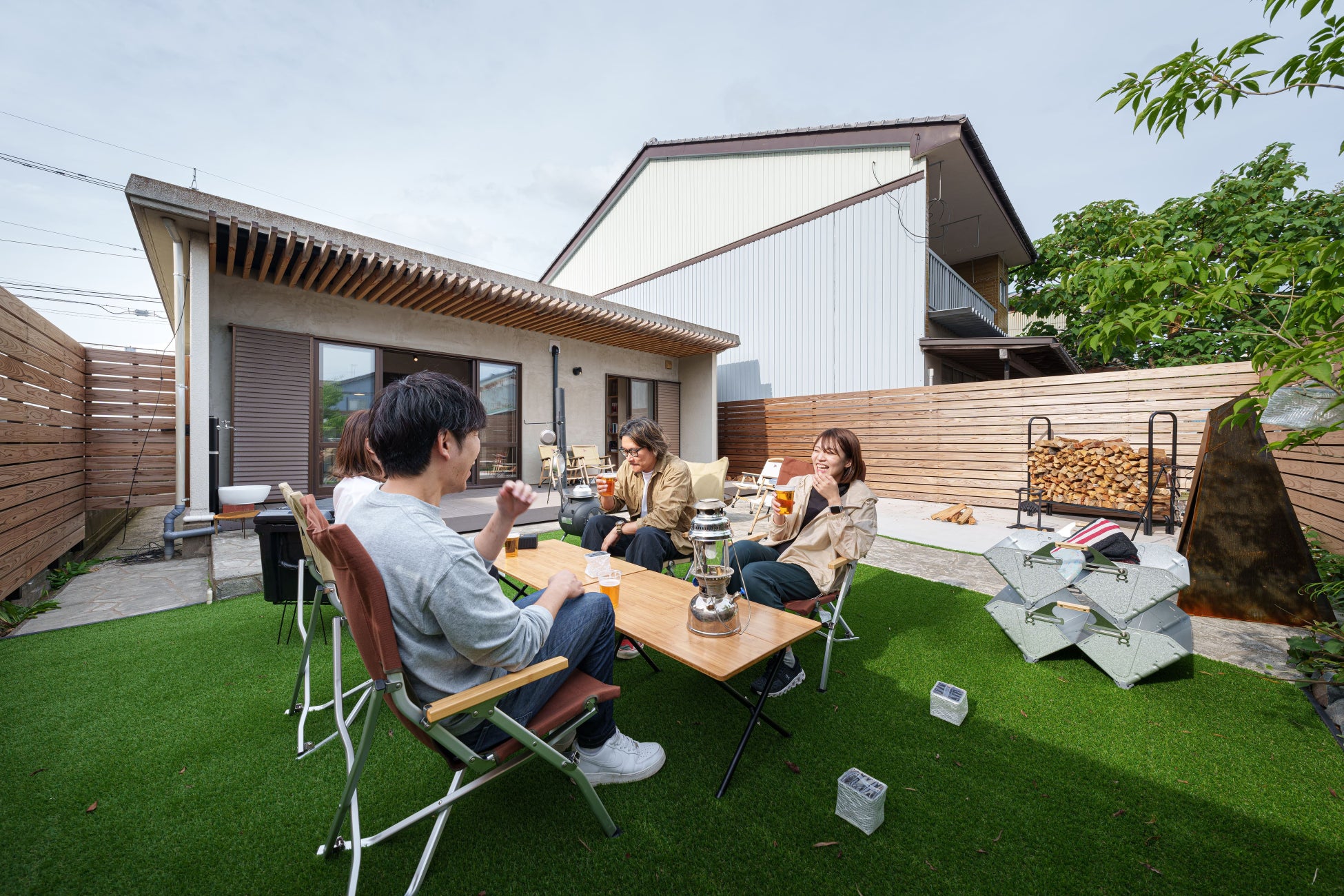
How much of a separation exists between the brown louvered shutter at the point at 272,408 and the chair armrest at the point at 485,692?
636cm

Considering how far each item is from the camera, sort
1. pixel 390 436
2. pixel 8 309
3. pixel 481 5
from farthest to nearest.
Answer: pixel 481 5 < pixel 8 309 < pixel 390 436

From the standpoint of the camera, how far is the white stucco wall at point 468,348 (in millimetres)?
5789

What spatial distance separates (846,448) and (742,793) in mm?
1758

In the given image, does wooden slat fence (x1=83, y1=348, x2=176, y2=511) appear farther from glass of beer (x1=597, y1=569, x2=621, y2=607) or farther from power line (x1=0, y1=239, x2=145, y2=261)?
power line (x1=0, y1=239, x2=145, y2=261)

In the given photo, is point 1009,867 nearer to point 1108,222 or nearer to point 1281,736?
point 1281,736

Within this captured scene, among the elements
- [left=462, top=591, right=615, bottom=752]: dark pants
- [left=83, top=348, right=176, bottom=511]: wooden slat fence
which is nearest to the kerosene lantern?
[left=462, top=591, right=615, bottom=752]: dark pants

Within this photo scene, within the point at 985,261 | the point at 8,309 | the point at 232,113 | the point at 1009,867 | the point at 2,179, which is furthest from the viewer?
the point at 985,261

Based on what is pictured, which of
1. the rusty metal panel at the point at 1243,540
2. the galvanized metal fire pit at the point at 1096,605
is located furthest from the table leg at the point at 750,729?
the rusty metal panel at the point at 1243,540

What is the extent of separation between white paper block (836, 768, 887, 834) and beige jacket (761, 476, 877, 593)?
1.02 metres

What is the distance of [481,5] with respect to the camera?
5.86m

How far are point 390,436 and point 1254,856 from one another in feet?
9.07

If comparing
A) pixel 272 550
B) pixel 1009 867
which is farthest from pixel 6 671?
pixel 1009 867

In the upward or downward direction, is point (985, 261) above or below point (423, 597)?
above

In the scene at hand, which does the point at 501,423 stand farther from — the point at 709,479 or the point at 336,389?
the point at 709,479
